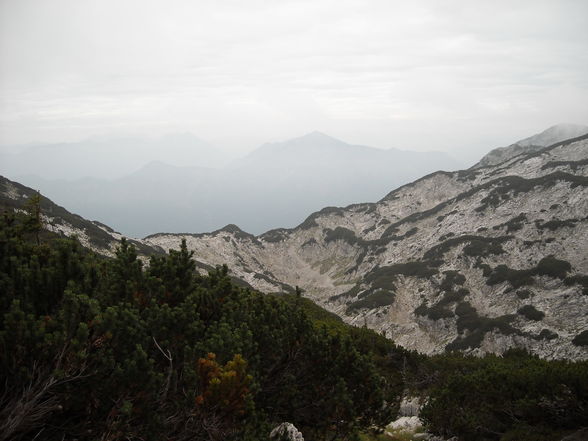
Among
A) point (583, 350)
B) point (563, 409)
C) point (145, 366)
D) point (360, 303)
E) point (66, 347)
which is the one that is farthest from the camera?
point (360, 303)

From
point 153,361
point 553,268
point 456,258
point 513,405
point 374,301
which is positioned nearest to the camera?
point 153,361

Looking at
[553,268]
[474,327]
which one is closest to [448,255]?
[553,268]

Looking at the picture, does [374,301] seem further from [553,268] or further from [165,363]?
[165,363]

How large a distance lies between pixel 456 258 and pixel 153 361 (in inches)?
2914

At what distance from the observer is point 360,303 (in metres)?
67.6

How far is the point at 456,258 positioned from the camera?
235 ft

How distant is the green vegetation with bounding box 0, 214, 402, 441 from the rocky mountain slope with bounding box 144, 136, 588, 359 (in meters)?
40.4

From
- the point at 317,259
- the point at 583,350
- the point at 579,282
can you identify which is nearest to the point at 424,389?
the point at 583,350

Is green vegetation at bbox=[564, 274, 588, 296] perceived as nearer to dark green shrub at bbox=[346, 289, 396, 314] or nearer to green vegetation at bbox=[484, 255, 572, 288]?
green vegetation at bbox=[484, 255, 572, 288]

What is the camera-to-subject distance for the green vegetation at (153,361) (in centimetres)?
612

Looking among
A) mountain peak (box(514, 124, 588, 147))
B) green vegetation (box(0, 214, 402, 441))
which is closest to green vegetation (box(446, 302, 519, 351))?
green vegetation (box(0, 214, 402, 441))

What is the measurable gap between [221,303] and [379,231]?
103669 mm

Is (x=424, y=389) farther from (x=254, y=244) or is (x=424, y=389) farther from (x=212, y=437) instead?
(x=254, y=244)

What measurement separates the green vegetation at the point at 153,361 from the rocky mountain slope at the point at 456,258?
133 ft
